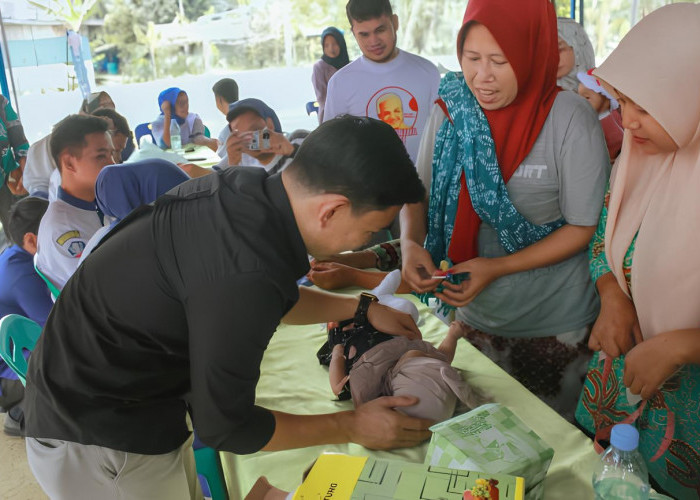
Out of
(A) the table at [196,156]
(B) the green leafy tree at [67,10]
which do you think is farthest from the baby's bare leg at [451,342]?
(B) the green leafy tree at [67,10]

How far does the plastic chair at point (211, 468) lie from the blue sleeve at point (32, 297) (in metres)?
1.47

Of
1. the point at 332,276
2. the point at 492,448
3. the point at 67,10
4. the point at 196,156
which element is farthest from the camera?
the point at 67,10

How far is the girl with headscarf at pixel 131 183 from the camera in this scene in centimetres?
208

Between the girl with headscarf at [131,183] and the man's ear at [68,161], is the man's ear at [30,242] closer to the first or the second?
the man's ear at [68,161]

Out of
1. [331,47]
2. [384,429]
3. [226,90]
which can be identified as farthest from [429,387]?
[331,47]

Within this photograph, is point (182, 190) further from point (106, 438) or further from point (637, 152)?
point (637, 152)

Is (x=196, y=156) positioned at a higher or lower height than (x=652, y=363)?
lower

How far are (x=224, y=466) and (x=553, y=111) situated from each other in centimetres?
127

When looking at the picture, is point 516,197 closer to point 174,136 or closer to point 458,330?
point 458,330

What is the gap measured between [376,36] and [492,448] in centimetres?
259

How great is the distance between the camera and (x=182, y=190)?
1.00 m

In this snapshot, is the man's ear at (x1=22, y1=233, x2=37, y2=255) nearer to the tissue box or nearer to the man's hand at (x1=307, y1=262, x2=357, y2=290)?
the man's hand at (x1=307, y1=262, x2=357, y2=290)

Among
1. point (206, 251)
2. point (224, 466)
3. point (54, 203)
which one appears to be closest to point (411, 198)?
point (206, 251)

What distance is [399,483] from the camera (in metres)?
0.87
